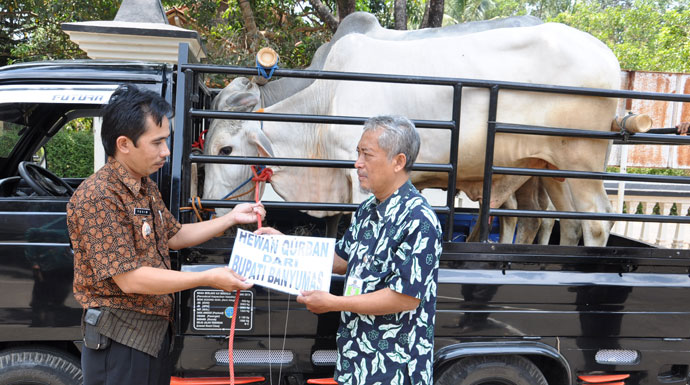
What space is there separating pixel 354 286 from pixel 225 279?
18.9 inches

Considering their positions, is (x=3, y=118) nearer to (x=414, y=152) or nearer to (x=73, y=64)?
(x=73, y=64)

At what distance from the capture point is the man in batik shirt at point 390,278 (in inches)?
69.7

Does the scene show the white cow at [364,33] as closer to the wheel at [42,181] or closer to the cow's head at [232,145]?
the cow's head at [232,145]

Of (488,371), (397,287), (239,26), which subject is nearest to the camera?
(397,287)

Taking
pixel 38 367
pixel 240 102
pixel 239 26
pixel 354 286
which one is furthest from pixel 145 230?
pixel 239 26

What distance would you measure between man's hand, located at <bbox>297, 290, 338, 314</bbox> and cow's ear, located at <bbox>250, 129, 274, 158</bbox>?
1.57m

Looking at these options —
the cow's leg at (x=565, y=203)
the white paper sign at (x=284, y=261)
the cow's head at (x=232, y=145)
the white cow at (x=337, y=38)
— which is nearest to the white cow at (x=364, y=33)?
the white cow at (x=337, y=38)

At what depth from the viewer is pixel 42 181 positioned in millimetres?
2961

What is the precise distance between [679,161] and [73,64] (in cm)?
769

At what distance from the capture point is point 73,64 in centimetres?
279

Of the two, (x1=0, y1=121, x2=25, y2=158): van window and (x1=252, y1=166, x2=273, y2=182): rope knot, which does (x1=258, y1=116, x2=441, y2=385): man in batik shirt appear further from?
(x1=0, y1=121, x2=25, y2=158): van window

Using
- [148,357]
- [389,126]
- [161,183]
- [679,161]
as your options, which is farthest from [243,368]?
[679,161]

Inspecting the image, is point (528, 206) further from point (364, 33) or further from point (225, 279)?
point (225, 279)

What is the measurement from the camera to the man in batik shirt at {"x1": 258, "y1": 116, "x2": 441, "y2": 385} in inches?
69.7
